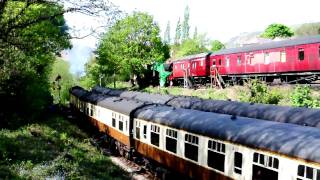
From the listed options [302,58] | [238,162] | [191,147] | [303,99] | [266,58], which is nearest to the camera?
[238,162]

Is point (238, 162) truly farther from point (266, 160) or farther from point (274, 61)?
point (274, 61)

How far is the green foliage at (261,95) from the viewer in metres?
28.2

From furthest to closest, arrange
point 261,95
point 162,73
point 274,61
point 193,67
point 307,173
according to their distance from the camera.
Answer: point 162,73, point 193,67, point 274,61, point 261,95, point 307,173

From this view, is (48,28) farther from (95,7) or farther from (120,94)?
(95,7)

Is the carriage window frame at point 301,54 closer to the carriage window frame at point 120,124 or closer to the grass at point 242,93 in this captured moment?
the grass at point 242,93

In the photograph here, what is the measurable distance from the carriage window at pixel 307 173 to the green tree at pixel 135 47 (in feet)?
163

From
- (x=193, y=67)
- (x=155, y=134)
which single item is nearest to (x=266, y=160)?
(x=155, y=134)

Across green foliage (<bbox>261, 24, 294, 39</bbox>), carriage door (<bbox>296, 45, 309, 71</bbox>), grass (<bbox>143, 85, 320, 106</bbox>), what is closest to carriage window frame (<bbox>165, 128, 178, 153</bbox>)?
grass (<bbox>143, 85, 320, 106</bbox>)

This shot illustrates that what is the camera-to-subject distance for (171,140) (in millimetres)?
17172

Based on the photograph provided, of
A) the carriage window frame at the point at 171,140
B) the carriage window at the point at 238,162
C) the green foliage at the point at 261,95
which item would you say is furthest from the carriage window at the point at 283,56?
the carriage window at the point at 238,162

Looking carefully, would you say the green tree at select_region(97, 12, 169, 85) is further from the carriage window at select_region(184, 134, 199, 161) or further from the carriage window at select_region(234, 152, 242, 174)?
the carriage window at select_region(234, 152, 242, 174)

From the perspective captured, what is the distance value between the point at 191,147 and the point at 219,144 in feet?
6.93

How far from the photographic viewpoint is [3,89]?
29453mm

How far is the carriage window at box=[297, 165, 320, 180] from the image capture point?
929 centimetres
